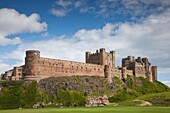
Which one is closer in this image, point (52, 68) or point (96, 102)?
point (96, 102)

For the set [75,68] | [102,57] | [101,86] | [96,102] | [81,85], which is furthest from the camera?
[102,57]

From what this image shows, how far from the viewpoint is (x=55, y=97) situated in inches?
4751

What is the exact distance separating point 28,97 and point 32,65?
82.7 ft

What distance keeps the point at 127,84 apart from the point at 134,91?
1139cm

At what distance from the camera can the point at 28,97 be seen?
102m

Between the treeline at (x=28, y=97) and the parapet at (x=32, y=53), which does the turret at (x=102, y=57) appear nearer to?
the parapet at (x=32, y=53)

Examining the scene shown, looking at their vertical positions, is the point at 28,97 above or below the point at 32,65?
below

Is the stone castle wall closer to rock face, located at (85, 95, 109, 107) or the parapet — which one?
the parapet

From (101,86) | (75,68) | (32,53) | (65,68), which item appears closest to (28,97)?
(32,53)

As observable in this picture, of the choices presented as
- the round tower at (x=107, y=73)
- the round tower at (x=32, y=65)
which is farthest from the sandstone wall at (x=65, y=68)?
the round tower at (x=32, y=65)

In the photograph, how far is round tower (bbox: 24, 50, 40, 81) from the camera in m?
124

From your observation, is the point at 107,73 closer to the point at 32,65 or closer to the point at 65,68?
the point at 65,68

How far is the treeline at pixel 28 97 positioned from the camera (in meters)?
101

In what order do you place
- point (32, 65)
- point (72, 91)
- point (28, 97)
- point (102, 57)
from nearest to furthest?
point (28, 97), point (32, 65), point (72, 91), point (102, 57)
